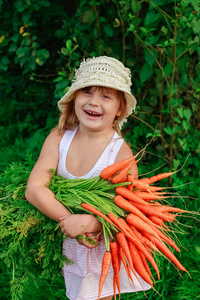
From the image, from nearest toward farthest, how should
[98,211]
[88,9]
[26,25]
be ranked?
[98,211]
[88,9]
[26,25]

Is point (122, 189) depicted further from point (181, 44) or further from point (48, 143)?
point (181, 44)

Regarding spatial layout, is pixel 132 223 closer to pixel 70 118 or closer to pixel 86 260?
pixel 86 260

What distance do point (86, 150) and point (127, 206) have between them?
1.60 ft

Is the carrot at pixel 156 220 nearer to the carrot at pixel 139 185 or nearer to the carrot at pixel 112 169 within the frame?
the carrot at pixel 139 185

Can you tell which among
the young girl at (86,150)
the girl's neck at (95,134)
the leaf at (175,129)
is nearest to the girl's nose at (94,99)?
the young girl at (86,150)

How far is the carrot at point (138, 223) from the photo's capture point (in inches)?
67.3

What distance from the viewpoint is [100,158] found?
6.45 ft

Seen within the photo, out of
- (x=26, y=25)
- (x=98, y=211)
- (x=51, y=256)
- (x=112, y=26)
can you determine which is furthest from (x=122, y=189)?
(x=26, y=25)

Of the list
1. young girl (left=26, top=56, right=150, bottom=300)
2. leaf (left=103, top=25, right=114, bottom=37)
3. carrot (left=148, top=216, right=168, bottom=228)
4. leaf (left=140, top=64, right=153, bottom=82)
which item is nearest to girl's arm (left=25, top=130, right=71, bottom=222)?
young girl (left=26, top=56, right=150, bottom=300)

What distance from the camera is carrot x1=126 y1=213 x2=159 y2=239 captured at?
67.3 inches

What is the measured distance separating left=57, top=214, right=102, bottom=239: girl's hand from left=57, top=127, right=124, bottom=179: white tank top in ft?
0.90

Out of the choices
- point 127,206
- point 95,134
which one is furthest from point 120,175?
point 95,134

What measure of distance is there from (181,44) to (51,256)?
5.81 ft

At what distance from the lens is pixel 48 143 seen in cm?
204
